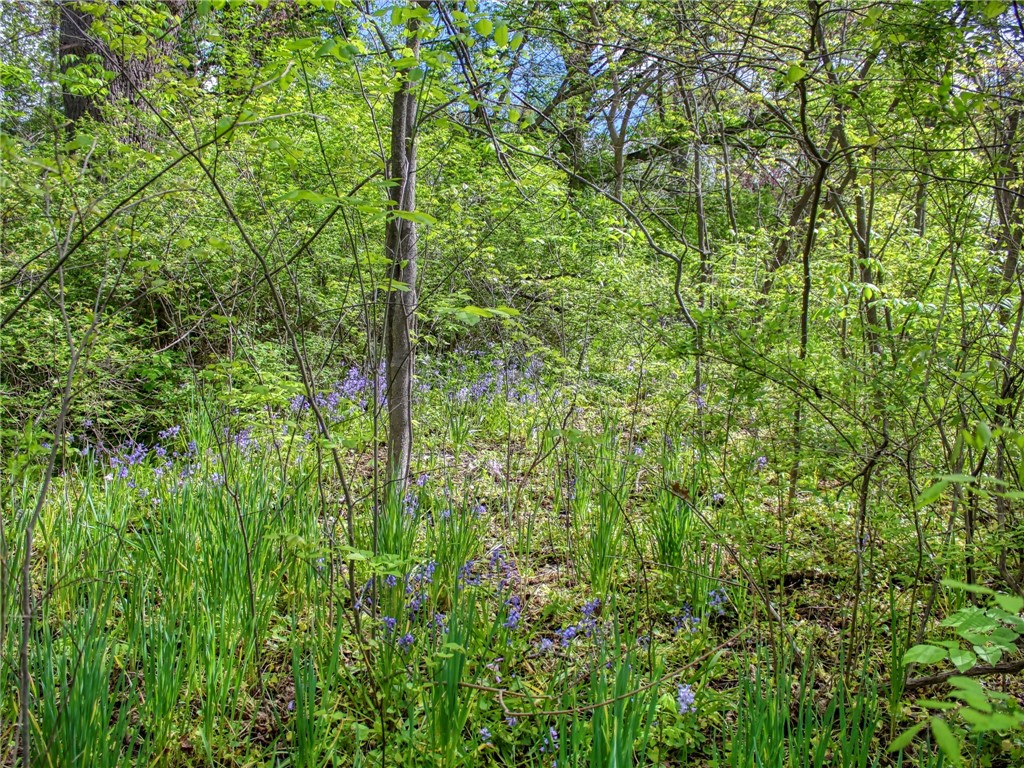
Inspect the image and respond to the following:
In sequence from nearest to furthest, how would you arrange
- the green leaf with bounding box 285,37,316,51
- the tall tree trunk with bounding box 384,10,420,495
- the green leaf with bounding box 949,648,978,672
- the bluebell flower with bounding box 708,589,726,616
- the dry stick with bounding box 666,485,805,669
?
the green leaf with bounding box 949,648,978,672, the green leaf with bounding box 285,37,316,51, the dry stick with bounding box 666,485,805,669, the bluebell flower with bounding box 708,589,726,616, the tall tree trunk with bounding box 384,10,420,495

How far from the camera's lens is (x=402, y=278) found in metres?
2.99

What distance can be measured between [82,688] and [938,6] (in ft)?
→ 9.60

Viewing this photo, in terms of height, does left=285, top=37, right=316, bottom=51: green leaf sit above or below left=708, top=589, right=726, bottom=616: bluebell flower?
above

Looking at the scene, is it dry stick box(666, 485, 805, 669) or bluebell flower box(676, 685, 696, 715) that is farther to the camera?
dry stick box(666, 485, 805, 669)

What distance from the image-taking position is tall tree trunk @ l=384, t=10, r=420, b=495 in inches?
104

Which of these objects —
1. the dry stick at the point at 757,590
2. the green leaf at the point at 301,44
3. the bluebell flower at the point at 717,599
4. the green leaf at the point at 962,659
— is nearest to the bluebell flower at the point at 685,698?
the dry stick at the point at 757,590

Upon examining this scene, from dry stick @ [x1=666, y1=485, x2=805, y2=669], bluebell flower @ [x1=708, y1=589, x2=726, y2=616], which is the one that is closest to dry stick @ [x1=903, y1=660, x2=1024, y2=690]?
dry stick @ [x1=666, y1=485, x2=805, y2=669]

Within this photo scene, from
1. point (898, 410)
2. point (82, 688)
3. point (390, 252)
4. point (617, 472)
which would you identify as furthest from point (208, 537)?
point (898, 410)

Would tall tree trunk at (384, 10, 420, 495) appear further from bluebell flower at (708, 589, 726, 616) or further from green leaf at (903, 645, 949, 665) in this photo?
green leaf at (903, 645, 949, 665)

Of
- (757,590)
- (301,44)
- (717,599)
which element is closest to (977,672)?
(757,590)

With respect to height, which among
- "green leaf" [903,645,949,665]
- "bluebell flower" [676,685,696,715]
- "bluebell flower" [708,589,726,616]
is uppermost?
"green leaf" [903,645,949,665]

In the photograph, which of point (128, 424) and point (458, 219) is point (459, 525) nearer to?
point (458, 219)

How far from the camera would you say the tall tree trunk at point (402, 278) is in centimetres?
264

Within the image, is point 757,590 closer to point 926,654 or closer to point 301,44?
point 926,654
